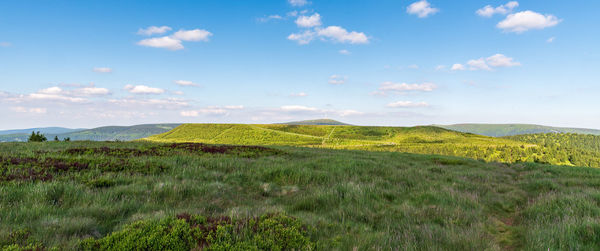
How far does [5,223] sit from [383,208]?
22.2 ft

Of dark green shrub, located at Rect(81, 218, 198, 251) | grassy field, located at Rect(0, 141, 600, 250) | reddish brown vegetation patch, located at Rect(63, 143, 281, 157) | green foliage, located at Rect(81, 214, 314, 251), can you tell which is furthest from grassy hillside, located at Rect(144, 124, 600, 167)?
dark green shrub, located at Rect(81, 218, 198, 251)

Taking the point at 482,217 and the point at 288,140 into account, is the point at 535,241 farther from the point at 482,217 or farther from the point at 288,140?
the point at 288,140

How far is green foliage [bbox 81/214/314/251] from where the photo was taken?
10.7ft

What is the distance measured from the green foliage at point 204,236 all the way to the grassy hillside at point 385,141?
95482 millimetres

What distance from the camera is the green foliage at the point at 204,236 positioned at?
10.7 feet

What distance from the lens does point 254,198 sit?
6.76 meters

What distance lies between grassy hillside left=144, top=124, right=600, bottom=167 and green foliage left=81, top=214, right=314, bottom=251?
95482 millimetres

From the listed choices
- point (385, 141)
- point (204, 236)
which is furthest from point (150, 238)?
point (385, 141)

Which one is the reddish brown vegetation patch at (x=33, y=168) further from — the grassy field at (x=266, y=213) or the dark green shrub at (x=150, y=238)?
the dark green shrub at (x=150, y=238)

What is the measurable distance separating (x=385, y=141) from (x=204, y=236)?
476ft

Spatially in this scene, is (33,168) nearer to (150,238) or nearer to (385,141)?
(150,238)

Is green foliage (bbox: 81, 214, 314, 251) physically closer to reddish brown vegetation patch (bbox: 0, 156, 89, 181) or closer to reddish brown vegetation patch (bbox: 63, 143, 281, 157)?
reddish brown vegetation patch (bbox: 0, 156, 89, 181)

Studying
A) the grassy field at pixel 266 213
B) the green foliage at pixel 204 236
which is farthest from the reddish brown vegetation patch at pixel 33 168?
the green foliage at pixel 204 236

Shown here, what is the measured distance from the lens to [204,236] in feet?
11.9
